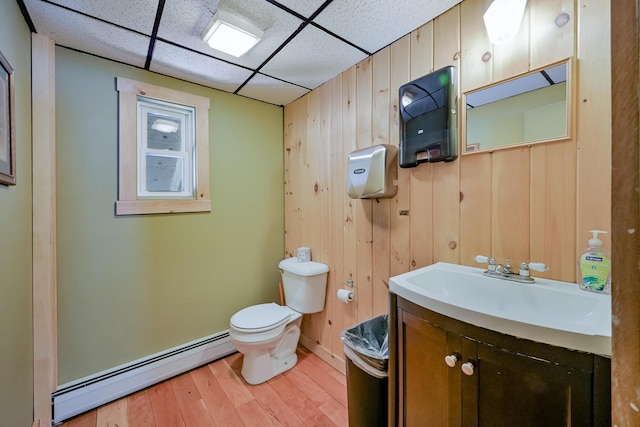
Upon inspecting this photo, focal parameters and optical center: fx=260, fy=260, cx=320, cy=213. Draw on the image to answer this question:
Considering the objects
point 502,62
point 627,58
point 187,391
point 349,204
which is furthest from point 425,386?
point 187,391

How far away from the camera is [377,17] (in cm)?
134

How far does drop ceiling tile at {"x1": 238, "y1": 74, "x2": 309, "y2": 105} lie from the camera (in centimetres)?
203

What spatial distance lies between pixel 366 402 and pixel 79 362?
175 cm

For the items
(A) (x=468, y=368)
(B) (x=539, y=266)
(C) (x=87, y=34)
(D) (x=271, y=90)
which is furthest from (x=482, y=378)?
(C) (x=87, y=34)

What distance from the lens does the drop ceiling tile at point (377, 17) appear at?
4.13ft

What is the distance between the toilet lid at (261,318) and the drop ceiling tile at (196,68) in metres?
1.77

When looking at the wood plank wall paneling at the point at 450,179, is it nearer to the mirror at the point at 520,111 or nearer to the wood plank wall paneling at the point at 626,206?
the mirror at the point at 520,111

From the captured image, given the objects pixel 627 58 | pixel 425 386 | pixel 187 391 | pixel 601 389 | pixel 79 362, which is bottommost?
pixel 187 391

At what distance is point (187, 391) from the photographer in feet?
5.73

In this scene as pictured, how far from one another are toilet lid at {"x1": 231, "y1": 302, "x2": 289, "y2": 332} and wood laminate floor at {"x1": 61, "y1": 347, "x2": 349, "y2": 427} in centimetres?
42

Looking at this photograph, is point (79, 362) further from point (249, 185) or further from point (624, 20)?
point (624, 20)

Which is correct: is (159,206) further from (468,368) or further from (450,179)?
(468,368)

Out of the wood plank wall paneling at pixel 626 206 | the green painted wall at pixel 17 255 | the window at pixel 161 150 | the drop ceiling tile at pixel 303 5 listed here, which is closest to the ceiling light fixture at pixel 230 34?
the drop ceiling tile at pixel 303 5

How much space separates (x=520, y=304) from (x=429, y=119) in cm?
92
